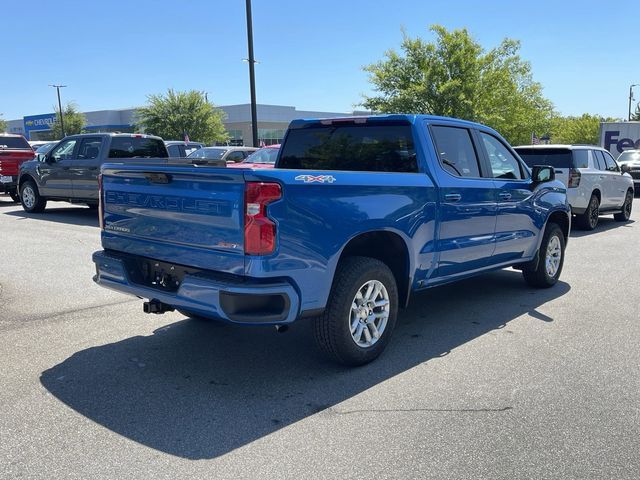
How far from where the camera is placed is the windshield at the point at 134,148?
13.1 m

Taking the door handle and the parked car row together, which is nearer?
the door handle

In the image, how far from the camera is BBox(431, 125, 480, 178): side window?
5.36 meters

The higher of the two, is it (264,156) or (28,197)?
(264,156)

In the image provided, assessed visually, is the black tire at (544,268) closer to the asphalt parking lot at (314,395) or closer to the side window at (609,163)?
the asphalt parking lot at (314,395)

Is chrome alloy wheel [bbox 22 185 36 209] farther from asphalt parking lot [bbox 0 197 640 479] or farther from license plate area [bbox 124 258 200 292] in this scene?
license plate area [bbox 124 258 200 292]

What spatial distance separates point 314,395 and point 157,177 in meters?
1.90

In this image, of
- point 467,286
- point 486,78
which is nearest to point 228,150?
point 467,286

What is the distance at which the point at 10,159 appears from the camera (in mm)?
16359

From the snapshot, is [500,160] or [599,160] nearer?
[500,160]

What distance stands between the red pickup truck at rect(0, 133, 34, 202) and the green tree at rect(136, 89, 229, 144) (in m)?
28.7

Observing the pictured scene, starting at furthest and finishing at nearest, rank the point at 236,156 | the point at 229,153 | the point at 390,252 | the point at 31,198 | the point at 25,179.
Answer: the point at 236,156, the point at 229,153, the point at 25,179, the point at 31,198, the point at 390,252

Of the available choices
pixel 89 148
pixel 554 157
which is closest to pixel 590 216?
pixel 554 157

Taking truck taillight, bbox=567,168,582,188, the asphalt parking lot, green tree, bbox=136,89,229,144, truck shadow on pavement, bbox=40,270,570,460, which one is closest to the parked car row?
truck taillight, bbox=567,168,582,188

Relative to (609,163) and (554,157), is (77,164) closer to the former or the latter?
(554,157)
